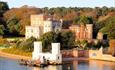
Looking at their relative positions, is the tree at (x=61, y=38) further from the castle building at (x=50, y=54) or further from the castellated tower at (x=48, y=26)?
the castle building at (x=50, y=54)

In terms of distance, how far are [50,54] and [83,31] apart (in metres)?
11.3

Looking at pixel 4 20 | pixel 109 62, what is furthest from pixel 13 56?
pixel 4 20

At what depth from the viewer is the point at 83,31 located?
151ft

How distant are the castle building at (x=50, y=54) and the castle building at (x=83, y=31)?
10.5 metres

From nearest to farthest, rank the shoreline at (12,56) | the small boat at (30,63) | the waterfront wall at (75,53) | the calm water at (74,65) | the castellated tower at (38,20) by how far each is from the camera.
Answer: the calm water at (74,65), the small boat at (30,63), the shoreline at (12,56), the waterfront wall at (75,53), the castellated tower at (38,20)

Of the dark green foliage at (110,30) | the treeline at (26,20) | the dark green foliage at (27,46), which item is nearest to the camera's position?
the dark green foliage at (27,46)

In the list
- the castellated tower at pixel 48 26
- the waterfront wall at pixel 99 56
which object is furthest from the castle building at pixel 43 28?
the waterfront wall at pixel 99 56

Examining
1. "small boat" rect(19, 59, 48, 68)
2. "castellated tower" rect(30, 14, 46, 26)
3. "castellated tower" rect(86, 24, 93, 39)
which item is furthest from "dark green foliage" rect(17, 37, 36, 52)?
"castellated tower" rect(86, 24, 93, 39)

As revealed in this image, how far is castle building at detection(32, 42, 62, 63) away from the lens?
34.7 metres

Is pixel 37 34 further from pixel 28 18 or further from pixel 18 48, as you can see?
pixel 28 18

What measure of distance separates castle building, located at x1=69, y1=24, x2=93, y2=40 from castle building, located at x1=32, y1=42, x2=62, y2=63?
1051 cm

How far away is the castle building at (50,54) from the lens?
34.7 m

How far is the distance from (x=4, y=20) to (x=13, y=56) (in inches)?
626

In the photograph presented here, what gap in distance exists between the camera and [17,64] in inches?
1344
